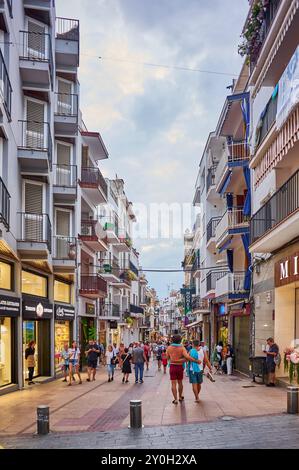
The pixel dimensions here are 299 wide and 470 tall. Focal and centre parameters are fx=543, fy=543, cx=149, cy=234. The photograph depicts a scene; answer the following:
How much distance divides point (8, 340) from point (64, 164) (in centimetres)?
1029

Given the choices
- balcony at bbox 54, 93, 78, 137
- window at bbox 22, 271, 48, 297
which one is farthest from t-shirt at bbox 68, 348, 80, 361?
balcony at bbox 54, 93, 78, 137

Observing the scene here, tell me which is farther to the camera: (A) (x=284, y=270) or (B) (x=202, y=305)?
(B) (x=202, y=305)

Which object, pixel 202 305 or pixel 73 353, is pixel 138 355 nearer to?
pixel 73 353

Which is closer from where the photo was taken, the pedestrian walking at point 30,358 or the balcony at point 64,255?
the pedestrian walking at point 30,358

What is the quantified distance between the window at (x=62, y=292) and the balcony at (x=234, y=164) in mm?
9830

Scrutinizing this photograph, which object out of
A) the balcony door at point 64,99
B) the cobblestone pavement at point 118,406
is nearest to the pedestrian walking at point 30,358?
the cobblestone pavement at point 118,406

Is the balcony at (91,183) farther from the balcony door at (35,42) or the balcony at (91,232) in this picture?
the balcony door at (35,42)

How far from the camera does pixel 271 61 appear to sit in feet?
52.5

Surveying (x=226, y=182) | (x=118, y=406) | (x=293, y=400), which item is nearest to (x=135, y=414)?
(x=293, y=400)

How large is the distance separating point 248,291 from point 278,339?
6.03 metres

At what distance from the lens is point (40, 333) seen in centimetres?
2300

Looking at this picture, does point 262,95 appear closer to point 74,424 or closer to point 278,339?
point 278,339

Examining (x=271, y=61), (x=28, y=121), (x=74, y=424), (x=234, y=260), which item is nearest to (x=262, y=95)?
(x=271, y=61)

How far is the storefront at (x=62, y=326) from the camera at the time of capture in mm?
24453
